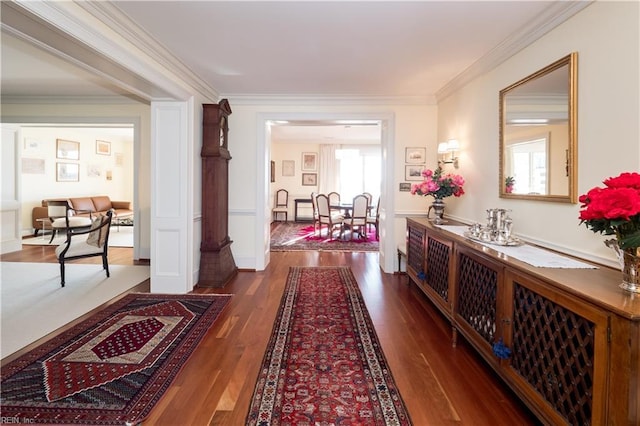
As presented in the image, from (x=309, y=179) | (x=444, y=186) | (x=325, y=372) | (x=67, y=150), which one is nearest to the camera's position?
(x=325, y=372)

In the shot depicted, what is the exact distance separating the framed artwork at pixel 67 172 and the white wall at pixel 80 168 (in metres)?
0.08

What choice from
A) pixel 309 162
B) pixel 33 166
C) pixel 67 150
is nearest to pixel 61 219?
pixel 33 166

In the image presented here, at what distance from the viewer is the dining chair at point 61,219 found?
6.60 metres

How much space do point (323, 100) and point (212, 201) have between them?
214cm

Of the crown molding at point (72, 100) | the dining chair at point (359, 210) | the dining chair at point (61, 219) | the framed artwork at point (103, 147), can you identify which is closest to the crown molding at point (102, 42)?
the crown molding at point (72, 100)

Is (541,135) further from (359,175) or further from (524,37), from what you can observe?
(359,175)

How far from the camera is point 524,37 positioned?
249 centimetres

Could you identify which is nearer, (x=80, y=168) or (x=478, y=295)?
(x=478, y=295)

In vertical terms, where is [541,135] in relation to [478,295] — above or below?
above

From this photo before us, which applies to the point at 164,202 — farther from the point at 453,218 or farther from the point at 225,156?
the point at 453,218

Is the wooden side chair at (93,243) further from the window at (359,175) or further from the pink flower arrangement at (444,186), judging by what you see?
the window at (359,175)

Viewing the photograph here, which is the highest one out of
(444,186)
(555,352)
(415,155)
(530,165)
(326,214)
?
(415,155)

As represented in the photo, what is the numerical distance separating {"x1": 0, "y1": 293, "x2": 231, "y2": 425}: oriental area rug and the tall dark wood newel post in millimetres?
844

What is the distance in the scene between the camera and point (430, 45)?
2848 mm
